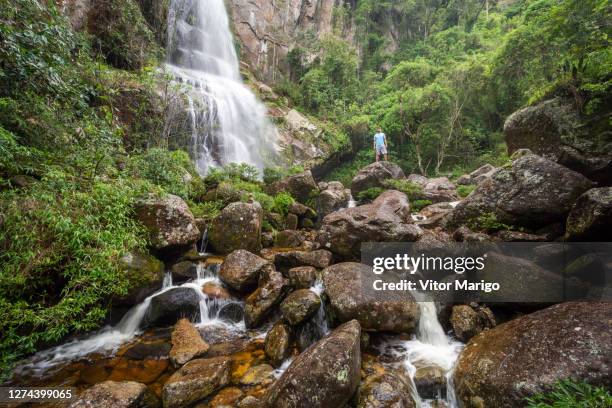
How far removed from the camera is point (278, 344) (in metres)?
4.65

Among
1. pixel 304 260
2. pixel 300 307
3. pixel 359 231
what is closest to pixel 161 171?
pixel 304 260

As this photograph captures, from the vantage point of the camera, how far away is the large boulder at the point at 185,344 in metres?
4.61

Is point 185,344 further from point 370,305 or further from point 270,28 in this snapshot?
point 270,28

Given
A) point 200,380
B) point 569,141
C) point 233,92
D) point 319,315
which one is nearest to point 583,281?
point 569,141

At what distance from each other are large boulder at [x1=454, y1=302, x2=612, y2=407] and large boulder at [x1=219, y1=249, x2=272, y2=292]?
4.12 meters

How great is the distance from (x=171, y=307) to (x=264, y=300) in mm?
1902

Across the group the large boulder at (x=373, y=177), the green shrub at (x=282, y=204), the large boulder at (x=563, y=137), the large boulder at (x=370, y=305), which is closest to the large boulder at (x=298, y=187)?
the green shrub at (x=282, y=204)

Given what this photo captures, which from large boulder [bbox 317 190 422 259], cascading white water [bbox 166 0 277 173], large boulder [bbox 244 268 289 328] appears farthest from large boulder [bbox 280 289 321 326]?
cascading white water [bbox 166 0 277 173]

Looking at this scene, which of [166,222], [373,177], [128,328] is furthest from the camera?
[373,177]

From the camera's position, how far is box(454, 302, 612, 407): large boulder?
301cm

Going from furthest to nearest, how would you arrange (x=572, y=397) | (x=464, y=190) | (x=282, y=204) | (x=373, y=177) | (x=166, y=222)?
(x=373, y=177)
(x=464, y=190)
(x=282, y=204)
(x=166, y=222)
(x=572, y=397)

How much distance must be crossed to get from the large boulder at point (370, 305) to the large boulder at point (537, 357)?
110 centimetres

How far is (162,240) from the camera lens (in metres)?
6.28

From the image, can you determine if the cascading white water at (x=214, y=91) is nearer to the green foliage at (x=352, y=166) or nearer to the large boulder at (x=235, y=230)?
the green foliage at (x=352, y=166)
